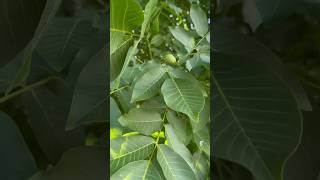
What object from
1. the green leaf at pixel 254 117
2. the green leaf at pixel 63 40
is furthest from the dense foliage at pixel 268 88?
the green leaf at pixel 63 40

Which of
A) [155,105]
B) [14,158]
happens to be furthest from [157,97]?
[14,158]

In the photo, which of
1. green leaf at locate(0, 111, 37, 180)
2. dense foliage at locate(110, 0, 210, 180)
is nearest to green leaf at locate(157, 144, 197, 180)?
dense foliage at locate(110, 0, 210, 180)

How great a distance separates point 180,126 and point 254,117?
7 centimetres

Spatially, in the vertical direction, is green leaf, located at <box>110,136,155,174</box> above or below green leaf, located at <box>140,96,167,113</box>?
below

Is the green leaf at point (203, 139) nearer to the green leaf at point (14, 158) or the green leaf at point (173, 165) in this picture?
the green leaf at point (173, 165)

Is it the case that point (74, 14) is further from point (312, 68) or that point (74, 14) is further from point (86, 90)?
point (312, 68)

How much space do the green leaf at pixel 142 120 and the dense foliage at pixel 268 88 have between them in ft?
0.20

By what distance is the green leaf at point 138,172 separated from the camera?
0.34 m

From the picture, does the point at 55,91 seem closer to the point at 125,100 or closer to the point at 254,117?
the point at 125,100

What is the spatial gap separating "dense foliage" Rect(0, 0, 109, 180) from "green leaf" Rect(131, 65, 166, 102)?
0.09 ft

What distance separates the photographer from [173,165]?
0.34 metres

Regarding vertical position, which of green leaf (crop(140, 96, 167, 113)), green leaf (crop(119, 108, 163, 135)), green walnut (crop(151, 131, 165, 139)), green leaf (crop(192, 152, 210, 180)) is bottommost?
green leaf (crop(192, 152, 210, 180))

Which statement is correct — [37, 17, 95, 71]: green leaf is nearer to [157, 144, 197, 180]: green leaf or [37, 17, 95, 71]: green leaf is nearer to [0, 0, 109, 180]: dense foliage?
[0, 0, 109, 180]: dense foliage

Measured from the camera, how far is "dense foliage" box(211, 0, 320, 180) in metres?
0.30
